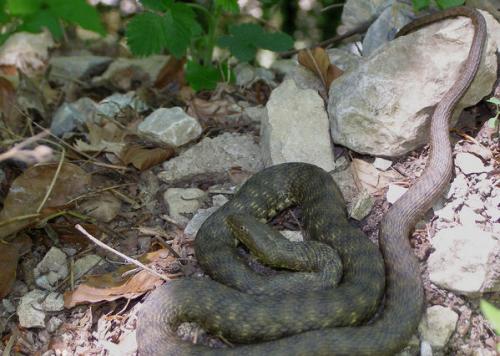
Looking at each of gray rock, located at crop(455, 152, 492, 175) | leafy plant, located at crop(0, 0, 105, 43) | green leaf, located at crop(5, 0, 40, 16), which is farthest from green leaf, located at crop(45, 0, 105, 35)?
gray rock, located at crop(455, 152, 492, 175)

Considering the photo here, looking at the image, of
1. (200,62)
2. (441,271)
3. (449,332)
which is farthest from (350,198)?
(200,62)

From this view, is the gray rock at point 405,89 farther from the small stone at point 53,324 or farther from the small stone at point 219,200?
the small stone at point 53,324

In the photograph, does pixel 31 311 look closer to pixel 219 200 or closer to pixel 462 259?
pixel 219 200

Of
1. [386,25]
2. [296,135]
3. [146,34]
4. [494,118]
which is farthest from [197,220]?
[386,25]

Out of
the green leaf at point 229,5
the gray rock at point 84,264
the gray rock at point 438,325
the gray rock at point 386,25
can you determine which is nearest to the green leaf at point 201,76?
the green leaf at point 229,5

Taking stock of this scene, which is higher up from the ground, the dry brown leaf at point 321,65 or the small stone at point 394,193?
the dry brown leaf at point 321,65

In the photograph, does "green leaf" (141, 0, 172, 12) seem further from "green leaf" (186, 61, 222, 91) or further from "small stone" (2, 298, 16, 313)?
"small stone" (2, 298, 16, 313)
